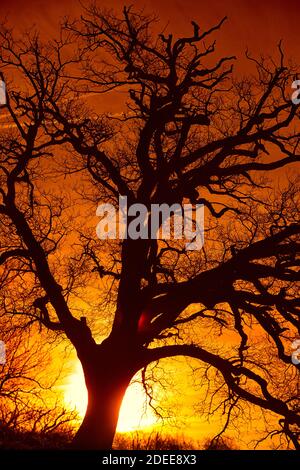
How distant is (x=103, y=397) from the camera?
14703 millimetres

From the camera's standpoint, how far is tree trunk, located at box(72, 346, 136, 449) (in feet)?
47.5

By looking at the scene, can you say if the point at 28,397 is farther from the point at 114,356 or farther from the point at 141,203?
the point at 141,203

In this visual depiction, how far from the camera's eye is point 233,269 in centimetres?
1441

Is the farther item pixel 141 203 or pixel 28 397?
pixel 28 397

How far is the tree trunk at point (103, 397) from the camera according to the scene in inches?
570

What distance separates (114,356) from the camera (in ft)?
48.8

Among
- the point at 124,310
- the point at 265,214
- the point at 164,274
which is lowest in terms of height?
the point at 124,310

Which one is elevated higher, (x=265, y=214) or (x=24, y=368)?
(x=265, y=214)

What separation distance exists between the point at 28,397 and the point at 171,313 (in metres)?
4.89

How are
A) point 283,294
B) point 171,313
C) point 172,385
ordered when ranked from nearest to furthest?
point 283,294 → point 171,313 → point 172,385
